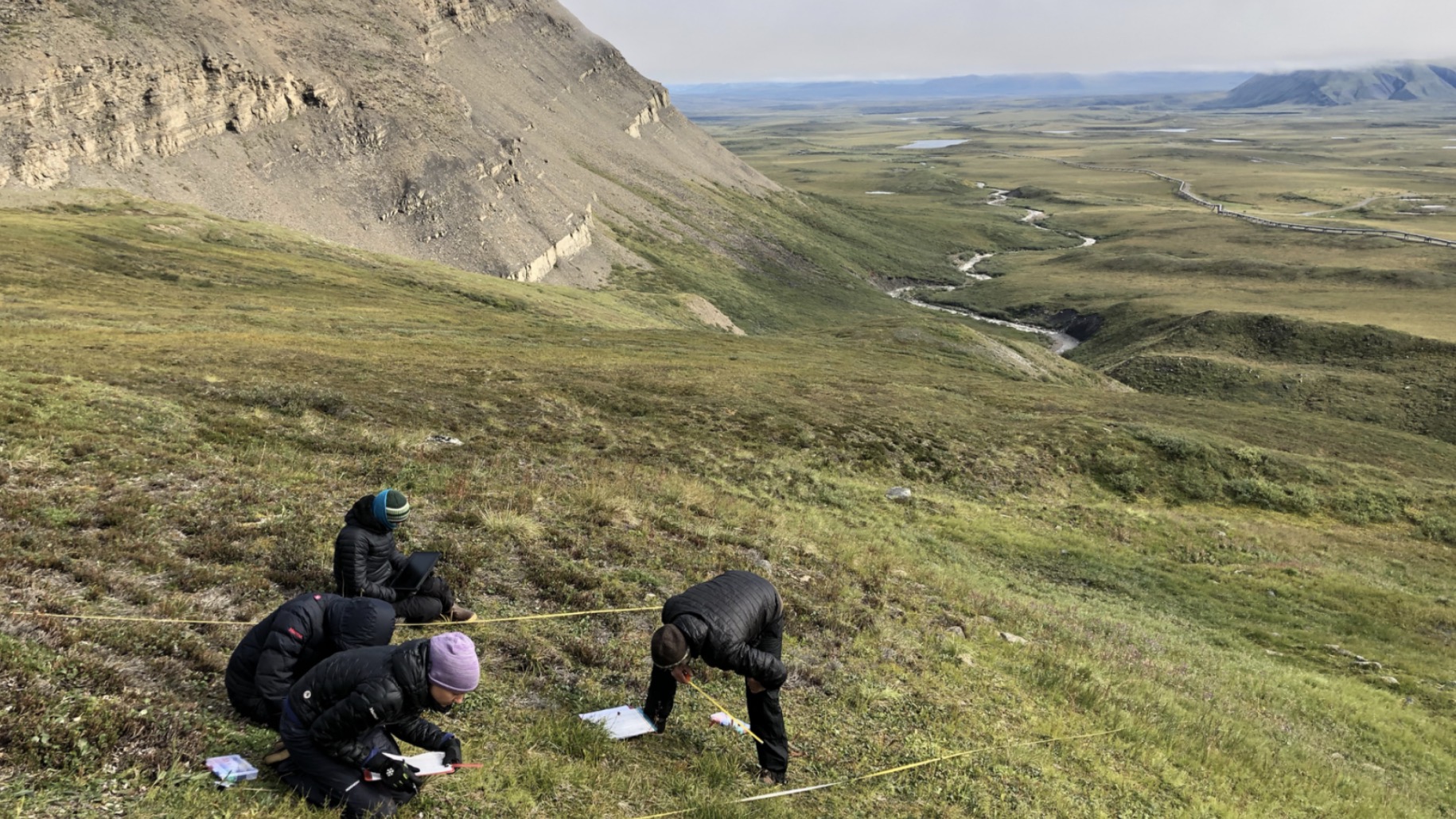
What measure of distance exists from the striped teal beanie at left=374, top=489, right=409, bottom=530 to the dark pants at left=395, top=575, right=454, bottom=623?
1316 millimetres

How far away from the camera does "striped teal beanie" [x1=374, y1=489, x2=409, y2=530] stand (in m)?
10.6

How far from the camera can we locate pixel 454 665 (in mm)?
7289

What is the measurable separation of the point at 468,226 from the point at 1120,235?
159m

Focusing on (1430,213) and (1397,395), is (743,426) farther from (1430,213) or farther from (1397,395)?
(1430,213)

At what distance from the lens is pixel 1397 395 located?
70.4 meters

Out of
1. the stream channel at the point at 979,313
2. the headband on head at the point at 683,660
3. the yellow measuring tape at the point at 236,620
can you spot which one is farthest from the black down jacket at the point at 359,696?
the stream channel at the point at 979,313

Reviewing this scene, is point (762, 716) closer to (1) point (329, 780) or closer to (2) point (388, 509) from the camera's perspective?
(1) point (329, 780)

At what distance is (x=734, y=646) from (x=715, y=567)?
748 centimetres

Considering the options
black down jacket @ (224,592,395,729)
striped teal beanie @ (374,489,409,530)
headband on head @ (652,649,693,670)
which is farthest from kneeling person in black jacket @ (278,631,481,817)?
striped teal beanie @ (374,489,409,530)

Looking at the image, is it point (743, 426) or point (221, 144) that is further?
point (221, 144)

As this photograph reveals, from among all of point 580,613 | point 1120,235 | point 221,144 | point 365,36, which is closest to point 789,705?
point 580,613

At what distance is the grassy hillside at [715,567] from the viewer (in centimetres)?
890

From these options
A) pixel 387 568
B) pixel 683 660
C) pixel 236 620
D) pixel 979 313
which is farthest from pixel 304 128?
pixel 683 660

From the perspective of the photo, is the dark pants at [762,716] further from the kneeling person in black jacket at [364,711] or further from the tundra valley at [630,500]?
the kneeling person in black jacket at [364,711]
